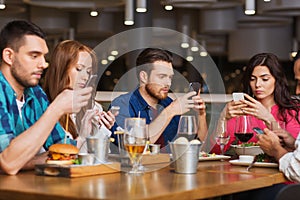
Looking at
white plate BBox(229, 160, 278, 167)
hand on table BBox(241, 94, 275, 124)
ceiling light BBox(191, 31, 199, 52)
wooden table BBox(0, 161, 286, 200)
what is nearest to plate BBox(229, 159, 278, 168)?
white plate BBox(229, 160, 278, 167)

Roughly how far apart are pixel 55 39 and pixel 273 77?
28.1 feet

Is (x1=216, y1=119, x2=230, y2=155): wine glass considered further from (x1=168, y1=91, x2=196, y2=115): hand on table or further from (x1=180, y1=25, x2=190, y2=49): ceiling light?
(x1=180, y1=25, x2=190, y2=49): ceiling light

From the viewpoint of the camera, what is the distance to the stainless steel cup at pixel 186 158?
2.75 metres

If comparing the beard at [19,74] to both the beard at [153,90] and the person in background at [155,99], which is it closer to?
the person in background at [155,99]

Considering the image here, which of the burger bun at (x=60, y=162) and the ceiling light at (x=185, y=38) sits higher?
the ceiling light at (x=185, y=38)

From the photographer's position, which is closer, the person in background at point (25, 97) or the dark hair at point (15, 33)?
the person in background at point (25, 97)

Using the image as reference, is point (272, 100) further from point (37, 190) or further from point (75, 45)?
point (37, 190)

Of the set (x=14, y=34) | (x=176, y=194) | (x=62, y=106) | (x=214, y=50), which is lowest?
(x=176, y=194)

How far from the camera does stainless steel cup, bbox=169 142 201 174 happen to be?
9.02ft

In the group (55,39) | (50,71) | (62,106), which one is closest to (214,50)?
(55,39)

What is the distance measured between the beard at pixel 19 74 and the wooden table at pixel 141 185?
0.39 meters

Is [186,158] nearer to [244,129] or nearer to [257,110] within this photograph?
[244,129]

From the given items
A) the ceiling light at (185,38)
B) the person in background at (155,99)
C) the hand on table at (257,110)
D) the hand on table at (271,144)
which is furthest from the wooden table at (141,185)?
the ceiling light at (185,38)

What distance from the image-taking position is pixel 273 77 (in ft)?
13.4
